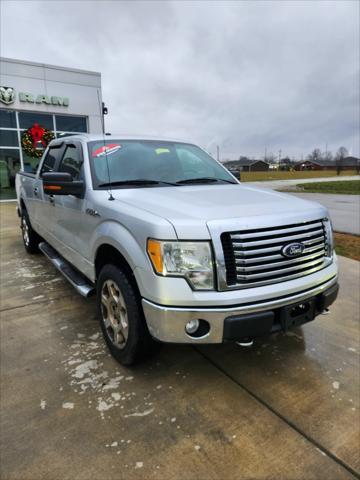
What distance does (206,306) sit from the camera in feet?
6.88

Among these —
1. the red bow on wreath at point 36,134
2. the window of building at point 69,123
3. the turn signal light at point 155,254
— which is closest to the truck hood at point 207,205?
the turn signal light at point 155,254

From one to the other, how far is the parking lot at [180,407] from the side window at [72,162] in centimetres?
149

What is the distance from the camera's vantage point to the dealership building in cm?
1438

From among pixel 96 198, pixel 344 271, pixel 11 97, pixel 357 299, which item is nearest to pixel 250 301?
pixel 96 198

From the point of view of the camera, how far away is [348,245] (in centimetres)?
690

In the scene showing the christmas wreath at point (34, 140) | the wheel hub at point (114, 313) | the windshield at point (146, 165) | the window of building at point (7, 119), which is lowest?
the wheel hub at point (114, 313)

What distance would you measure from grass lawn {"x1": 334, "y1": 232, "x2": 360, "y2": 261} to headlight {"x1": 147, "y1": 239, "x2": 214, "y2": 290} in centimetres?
477

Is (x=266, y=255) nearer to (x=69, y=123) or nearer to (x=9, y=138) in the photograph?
(x=9, y=138)

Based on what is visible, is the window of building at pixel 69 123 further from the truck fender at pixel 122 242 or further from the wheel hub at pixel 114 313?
the wheel hub at pixel 114 313

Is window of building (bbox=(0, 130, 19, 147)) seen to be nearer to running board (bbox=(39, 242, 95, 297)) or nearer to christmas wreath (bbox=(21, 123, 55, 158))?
christmas wreath (bbox=(21, 123, 55, 158))

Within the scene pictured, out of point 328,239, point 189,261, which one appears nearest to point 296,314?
point 328,239

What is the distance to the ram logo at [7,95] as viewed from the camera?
46.0 ft

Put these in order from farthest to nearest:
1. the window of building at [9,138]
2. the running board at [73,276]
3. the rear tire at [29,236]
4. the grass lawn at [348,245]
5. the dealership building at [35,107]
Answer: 1. the window of building at [9,138]
2. the dealership building at [35,107]
3. the grass lawn at [348,245]
4. the rear tire at [29,236]
5. the running board at [73,276]

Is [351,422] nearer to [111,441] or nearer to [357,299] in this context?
[111,441]
